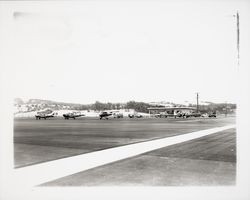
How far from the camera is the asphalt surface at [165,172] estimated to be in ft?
24.9

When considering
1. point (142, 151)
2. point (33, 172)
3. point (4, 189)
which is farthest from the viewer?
point (142, 151)

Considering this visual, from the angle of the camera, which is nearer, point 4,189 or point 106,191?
point 106,191

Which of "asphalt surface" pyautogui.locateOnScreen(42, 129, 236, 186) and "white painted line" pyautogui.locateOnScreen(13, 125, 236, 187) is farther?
"white painted line" pyautogui.locateOnScreen(13, 125, 236, 187)

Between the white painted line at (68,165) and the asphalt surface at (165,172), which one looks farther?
the white painted line at (68,165)

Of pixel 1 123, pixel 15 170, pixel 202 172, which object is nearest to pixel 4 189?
pixel 15 170

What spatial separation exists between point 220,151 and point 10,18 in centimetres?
885

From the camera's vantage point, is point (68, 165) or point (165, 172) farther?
point (68, 165)

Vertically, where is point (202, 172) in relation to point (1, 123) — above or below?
below

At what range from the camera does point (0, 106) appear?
8.66 m

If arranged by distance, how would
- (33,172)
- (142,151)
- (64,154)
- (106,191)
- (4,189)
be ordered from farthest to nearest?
(142,151), (64,154), (33,172), (4,189), (106,191)

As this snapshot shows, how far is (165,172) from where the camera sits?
337 inches

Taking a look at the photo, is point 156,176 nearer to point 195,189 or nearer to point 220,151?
point 195,189

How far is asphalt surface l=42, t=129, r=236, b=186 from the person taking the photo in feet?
24.9

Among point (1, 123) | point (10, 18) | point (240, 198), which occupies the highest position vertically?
point (10, 18)
